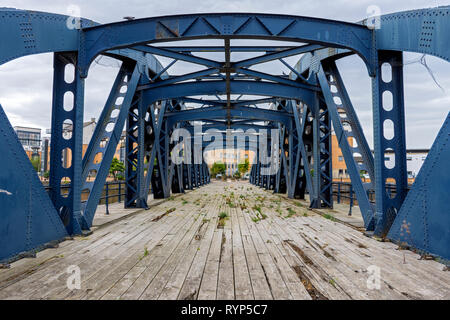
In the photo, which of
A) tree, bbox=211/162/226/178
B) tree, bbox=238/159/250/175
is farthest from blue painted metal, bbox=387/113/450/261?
tree, bbox=211/162/226/178

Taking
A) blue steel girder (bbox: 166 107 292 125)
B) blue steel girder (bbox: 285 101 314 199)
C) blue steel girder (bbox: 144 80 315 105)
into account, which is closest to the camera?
blue steel girder (bbox: 144 80 315 105)

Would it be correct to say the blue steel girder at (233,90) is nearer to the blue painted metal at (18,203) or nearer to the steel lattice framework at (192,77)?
the steel lattice framework at (192,77)

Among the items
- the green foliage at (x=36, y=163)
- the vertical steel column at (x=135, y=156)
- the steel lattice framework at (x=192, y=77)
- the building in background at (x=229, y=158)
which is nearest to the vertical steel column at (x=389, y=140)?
the steel lattice framework at (x=192, y=77)

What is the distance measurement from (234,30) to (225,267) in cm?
552

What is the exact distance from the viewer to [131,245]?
6.12 meters

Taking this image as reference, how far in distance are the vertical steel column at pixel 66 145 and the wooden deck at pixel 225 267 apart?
832 mm

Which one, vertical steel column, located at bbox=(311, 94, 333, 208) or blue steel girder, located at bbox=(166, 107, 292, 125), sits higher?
blue steel girder, located at bbox=(166, 107, 292, 125)

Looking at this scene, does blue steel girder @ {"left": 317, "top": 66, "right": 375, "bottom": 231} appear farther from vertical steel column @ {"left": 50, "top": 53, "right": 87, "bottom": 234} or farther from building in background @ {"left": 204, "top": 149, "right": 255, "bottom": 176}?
building in background @ {"left": 204, "top": 149, "right": 255, "bottom": 176}

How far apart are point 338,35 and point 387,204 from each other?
4237 mm

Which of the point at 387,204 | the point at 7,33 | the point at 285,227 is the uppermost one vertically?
the point at 7,33

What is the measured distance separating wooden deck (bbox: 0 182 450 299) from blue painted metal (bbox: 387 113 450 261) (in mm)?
339

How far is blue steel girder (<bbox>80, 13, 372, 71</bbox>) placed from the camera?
723cm
